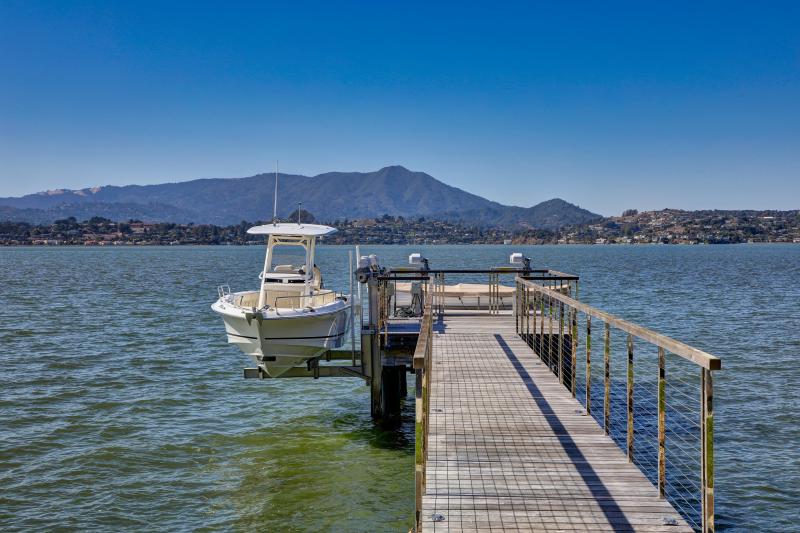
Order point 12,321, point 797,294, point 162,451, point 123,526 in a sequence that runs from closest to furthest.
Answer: point 123,526, point 162,451, point 12,321, point 797,294

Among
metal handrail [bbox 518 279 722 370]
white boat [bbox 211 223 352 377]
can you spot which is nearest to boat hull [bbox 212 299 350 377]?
white boat [bbox 211 223 352 377]

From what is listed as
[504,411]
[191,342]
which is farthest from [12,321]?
[504,411]

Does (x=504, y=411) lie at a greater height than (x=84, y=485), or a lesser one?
greater

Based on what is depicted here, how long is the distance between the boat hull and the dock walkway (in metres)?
4.35

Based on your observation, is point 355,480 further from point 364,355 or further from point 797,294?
point 797,294

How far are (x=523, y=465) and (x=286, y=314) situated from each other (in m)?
8.52

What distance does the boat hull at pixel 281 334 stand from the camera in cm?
1491

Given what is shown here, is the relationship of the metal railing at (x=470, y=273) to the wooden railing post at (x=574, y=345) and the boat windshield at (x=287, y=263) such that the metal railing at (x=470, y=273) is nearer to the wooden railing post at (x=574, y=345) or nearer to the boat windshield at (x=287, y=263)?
the boat windshield at (x=287, y=263)

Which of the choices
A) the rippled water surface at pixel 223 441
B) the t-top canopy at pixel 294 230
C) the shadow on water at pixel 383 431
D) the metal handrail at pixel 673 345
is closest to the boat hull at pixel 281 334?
the rippled water surface at pixel 223 441

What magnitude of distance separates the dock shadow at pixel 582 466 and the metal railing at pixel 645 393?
464 mm

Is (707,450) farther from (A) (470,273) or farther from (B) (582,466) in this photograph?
(A) (470,273)

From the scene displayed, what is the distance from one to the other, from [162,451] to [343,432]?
3769 millimetres

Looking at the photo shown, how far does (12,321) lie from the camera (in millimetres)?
35156

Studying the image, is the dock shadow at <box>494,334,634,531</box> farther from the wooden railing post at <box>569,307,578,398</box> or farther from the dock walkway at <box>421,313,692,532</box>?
the wooden railing post at <box>569,307,578,398</box>
